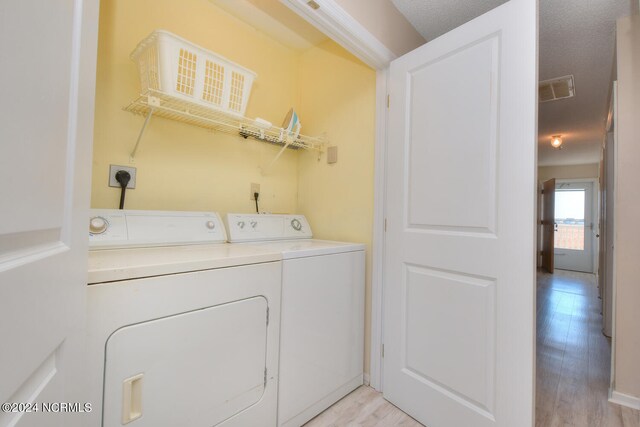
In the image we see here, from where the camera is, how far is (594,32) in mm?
1851

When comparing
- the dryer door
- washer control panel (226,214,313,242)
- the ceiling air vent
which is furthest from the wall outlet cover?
the ceiling air vent

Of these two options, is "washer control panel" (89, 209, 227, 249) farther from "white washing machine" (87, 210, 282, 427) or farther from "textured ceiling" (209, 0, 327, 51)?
"textured ceiling" (209, 0, 327, 51)

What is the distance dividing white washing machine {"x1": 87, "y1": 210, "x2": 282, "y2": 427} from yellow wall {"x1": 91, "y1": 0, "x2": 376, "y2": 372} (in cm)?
36

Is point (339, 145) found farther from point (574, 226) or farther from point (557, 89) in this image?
point (574, 226)

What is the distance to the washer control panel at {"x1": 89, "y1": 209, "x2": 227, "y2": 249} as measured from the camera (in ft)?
3.90

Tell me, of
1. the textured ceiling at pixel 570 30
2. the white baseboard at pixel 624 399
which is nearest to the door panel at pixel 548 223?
the textured ceiling at pixel 570 30

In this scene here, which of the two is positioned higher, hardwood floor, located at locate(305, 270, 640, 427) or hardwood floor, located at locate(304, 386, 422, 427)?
hardwood floor, located at locate(305, 270, 640, 427)

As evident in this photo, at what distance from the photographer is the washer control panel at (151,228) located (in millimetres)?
1189

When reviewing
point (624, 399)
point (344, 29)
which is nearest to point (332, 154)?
point (344, 29)

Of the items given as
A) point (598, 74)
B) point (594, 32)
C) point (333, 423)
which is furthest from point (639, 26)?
point (333, 423)

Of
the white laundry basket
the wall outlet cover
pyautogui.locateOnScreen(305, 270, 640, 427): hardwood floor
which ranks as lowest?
pyautogui.locateOnScreen(305, 270, 640, 427): hardwood floor

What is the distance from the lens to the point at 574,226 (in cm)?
619

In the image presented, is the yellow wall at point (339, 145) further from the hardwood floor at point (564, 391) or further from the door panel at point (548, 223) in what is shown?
the door panel at point (548, 223)

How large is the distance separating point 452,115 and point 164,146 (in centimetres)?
159
